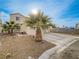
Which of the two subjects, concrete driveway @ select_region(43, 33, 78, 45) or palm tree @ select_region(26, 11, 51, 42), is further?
concrete driveway @ select_region(43, 33, 78, 45)

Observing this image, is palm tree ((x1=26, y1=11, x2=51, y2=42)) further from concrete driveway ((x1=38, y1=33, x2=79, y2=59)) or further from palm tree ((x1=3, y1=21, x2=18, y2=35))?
palm tree ((x1=3, y1=21, x2=18, y2=35))

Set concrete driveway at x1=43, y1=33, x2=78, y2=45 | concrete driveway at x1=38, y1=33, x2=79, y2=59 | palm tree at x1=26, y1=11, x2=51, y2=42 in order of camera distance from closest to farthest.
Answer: concrete driveway at x1=38, y1=33, x2=79, y2=59, palm tree at x1=26, y1=11, x2=51, y2=42, concrete driveway at x1=43, y1=33, x2=78, y2=45

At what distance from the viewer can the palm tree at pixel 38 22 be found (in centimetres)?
1278

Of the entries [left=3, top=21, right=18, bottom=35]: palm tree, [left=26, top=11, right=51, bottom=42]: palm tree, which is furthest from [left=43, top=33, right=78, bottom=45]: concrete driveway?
[left=3, top=21, right=18, bottom=35]: palm tree

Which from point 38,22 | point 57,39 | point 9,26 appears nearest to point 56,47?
point 38,22

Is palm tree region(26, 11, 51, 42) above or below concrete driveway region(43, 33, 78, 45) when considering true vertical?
above

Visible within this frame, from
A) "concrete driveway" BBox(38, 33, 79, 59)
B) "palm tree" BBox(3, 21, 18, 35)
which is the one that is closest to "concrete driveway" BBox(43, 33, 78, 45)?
"concrete driveway" BBox(38, 33, 79, 59)

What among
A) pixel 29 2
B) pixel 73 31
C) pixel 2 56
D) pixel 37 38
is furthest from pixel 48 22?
pixel 73 31

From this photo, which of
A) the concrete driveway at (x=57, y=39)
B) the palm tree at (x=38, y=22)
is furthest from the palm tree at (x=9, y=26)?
the palm tree at (x=38, y=22)

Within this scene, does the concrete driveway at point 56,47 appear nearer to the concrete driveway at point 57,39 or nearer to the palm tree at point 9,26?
the concrete driveway at point 57,39

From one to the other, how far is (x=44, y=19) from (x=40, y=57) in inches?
202

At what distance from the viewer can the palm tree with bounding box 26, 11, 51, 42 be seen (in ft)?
41.9

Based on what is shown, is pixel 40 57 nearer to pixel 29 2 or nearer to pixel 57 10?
pixel 29 2

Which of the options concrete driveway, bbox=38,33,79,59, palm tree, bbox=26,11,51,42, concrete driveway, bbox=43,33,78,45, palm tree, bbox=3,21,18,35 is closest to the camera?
concrete driveway, bbox=38,33,79,59
